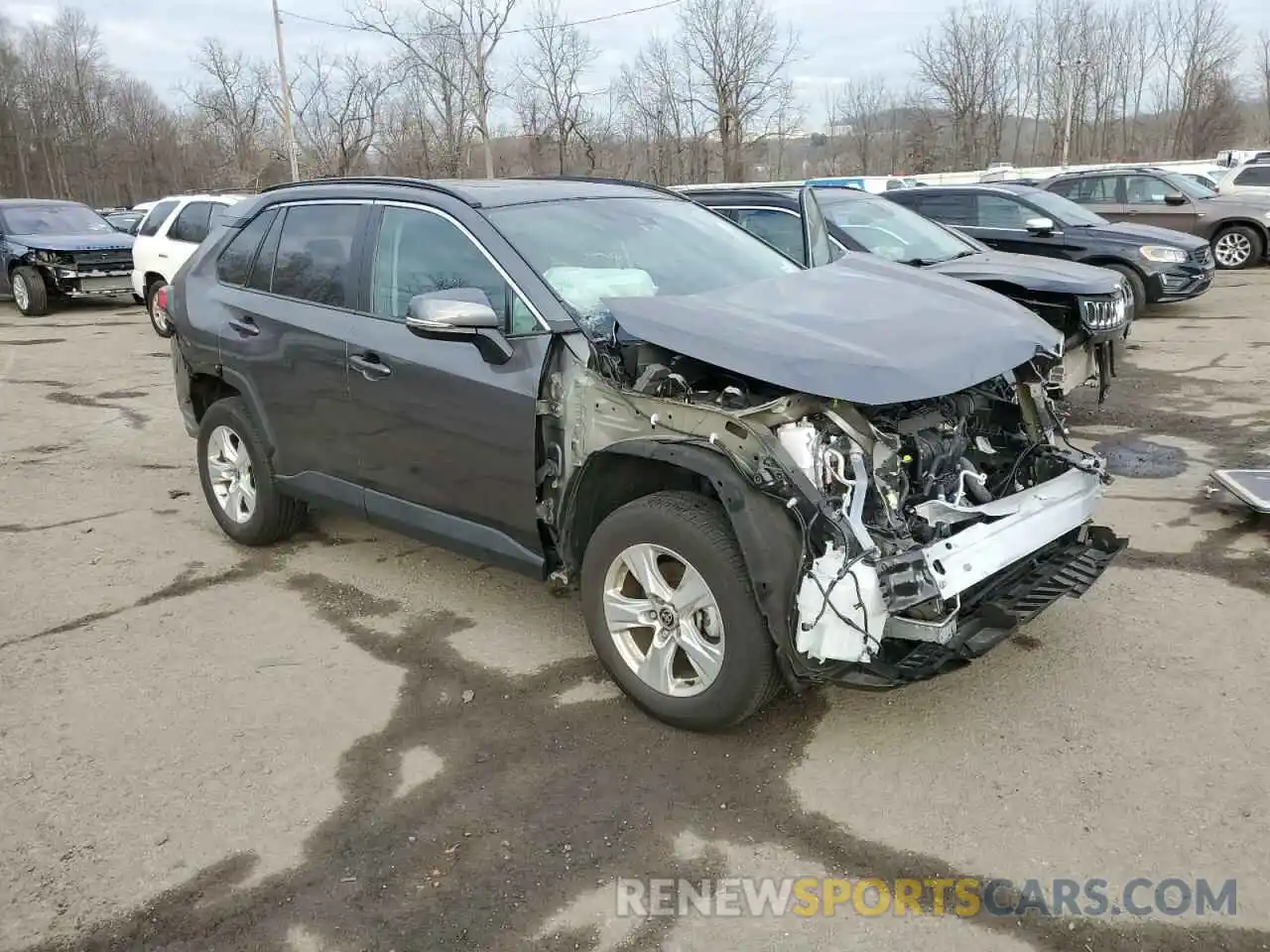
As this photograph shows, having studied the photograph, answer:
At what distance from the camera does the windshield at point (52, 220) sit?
1622 centimetres

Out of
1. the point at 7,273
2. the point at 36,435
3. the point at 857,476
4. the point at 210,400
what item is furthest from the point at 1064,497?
the point at 7,273

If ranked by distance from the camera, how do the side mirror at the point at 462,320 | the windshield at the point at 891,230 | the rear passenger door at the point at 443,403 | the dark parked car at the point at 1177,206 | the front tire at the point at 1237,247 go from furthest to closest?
the front tire at the point at 1237,247, the dark parked car at the point at 1177,206, the windshield at the point at 891,230, the rear passenger door at the point at 443,403, the side mirror at the point at 462,320

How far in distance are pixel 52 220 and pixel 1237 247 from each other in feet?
65.5

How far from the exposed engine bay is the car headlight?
885 cm

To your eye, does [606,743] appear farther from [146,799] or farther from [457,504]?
[146,799]

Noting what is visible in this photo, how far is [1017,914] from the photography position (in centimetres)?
261

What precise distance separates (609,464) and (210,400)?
3.12 metres

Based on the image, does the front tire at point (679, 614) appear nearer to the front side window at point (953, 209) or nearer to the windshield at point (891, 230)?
the windshield at point (891, 230)

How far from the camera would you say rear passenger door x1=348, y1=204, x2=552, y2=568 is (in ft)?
12.5

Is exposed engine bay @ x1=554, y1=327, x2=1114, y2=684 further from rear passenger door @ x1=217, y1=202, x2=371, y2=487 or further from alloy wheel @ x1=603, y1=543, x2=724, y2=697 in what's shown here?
rear passenger door @ x1=217, y1=202, x2=371, y2=487

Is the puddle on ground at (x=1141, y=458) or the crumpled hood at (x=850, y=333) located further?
the puddle on ground at (x=1141, y=458)

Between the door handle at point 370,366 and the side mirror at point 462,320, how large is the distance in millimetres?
435

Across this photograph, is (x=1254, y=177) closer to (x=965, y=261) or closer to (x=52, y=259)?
(x=965, y=261)

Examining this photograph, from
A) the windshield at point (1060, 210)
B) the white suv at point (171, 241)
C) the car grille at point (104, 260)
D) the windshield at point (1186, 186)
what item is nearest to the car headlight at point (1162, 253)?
the windshield at point (1060, 210)
